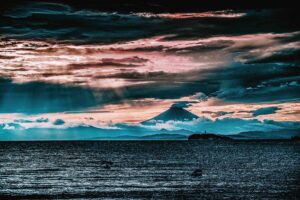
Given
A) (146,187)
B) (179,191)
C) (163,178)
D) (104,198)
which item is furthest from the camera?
(163,178)

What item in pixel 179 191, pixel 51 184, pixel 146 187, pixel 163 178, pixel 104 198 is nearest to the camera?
pixel 104 198

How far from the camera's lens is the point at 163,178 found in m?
111

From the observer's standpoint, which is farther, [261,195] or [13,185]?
[13,185]

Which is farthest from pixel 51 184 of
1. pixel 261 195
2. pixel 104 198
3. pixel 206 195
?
pixel 261 195

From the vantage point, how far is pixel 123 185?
9775 centimetres

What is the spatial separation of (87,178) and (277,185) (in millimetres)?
41754

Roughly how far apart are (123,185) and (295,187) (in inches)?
1263

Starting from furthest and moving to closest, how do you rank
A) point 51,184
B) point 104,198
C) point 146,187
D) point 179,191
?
1. point 51,184
2. point 146,187
3. point 179,191
4. point 104,198

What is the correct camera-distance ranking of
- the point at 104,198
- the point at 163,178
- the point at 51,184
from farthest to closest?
→ the point at 163,178 < the point at 51,184 < the point at 104,198

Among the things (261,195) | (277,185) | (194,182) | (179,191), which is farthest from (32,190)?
(277,185)

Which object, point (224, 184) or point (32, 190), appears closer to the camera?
point (32, 190)

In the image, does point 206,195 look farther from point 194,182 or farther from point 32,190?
point 32,190

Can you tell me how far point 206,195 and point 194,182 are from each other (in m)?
21.5

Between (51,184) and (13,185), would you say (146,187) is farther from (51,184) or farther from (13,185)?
(13,185)
